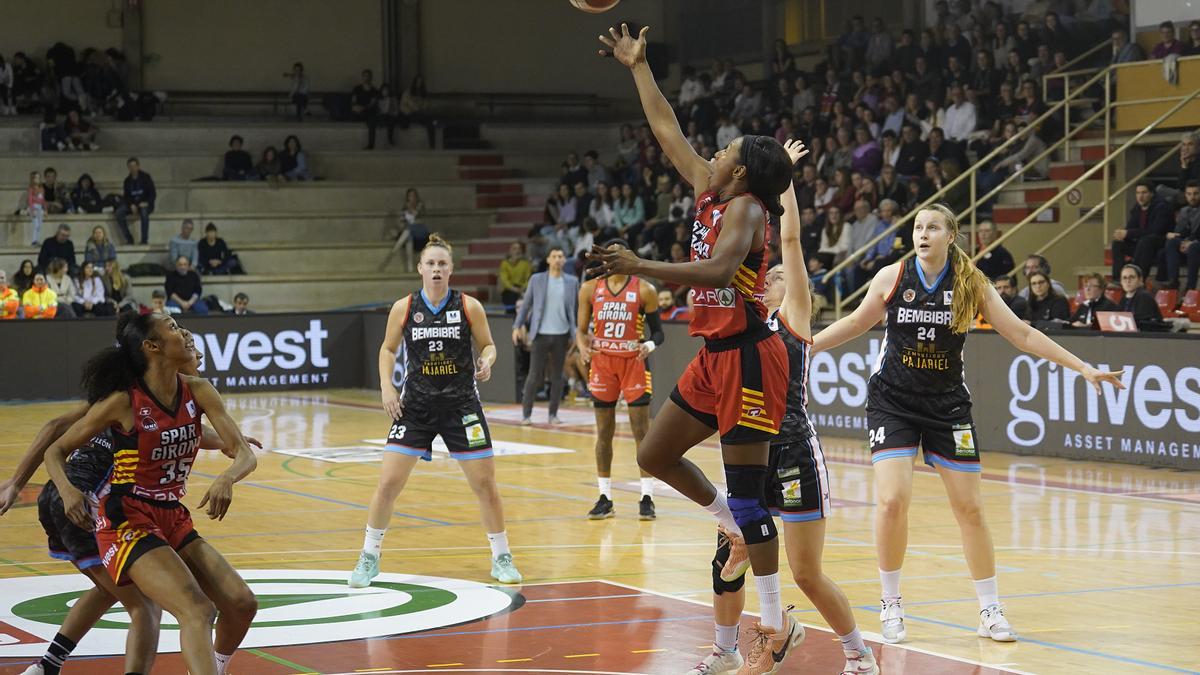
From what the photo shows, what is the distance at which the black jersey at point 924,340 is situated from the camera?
7746 mm

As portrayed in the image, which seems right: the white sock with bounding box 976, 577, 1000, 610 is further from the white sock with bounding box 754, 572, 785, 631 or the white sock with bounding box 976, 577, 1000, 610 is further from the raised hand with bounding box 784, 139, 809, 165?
the raised hand with bounding box 784, 139, 809, 165

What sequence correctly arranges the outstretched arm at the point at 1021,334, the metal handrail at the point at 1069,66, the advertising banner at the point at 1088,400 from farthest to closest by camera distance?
the metal handrail at the point at 1069,66 < the advertising banner at the point at 1088,400 < the outstretched arm at the point at 1021,334

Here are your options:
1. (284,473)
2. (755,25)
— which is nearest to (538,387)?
(284,473)

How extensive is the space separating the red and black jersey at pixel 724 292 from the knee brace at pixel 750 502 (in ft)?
1.77

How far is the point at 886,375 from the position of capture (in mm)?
7859

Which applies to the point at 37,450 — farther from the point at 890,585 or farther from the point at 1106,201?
the point at 1106,201

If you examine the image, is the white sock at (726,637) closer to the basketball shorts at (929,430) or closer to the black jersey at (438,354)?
the basketball shorts at (929,430)

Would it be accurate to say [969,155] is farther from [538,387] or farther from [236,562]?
[236,562]

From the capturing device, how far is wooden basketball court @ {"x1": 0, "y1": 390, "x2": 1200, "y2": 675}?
7340 mm

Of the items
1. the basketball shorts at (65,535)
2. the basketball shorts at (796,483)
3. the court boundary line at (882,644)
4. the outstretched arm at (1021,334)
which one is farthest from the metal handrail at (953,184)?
the basketball shorts at (65,535)

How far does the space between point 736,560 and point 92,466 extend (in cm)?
269

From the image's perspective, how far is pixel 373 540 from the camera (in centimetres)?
910

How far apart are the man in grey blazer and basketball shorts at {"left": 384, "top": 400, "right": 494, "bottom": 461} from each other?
30.6ft

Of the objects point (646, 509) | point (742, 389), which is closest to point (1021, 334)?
point (742, 389)
